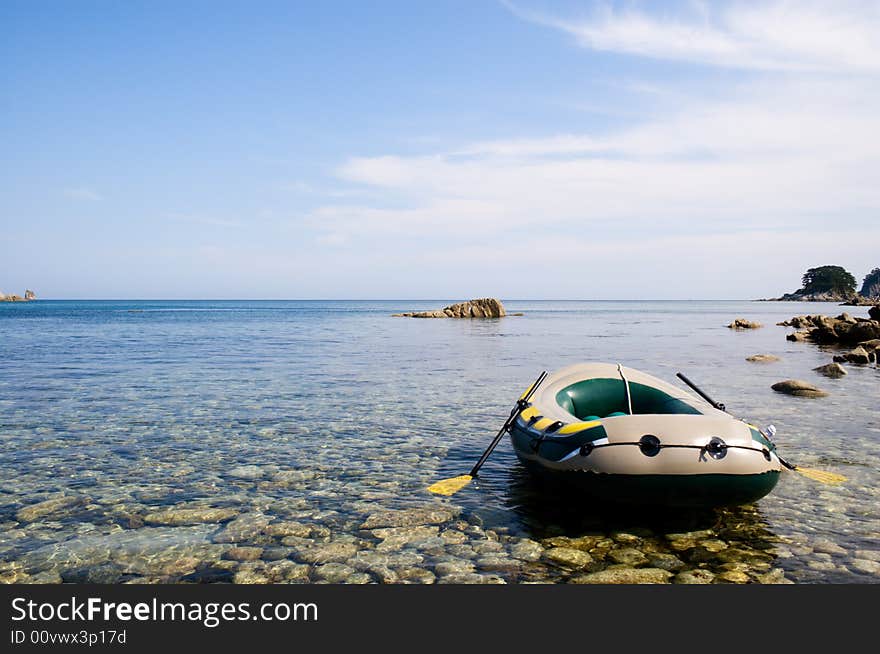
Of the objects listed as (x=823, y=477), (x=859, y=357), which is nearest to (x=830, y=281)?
(x=859, y=357)

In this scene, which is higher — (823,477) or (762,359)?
(823,477)

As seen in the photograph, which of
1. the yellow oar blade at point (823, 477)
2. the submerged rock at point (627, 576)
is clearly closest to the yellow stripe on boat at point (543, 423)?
the submerged rock at point (627, 576)

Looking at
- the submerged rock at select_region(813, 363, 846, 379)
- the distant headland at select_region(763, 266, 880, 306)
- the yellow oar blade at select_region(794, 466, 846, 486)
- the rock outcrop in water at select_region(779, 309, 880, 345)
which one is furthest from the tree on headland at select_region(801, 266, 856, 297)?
the yellow oar blade at select_region(794, 466, 846, 486)

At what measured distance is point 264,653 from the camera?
4.62m

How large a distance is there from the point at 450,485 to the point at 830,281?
208289 mm

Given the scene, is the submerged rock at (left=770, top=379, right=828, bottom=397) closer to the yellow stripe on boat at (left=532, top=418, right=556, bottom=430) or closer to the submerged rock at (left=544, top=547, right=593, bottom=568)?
the yellow stripe on boat at (left=532, top=418, right=556, bottom=430)

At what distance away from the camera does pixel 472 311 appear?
8356cm

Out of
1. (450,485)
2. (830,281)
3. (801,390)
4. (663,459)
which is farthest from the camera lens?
(830,281)

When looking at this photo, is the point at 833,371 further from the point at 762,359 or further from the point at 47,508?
the point at 47,508

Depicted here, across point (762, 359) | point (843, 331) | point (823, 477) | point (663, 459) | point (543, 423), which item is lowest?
point (762, 359)

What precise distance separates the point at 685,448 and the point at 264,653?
180 inches

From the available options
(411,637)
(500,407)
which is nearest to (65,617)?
(411,637)

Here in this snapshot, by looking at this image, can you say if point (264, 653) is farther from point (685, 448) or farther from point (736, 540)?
point (736, 540)

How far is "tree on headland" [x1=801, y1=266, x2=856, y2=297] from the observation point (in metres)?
176
